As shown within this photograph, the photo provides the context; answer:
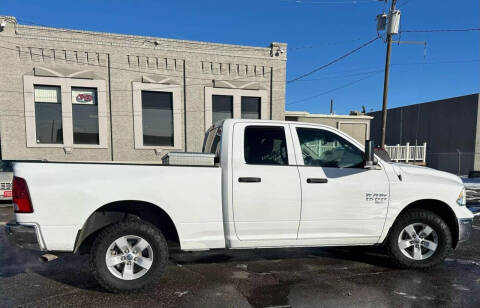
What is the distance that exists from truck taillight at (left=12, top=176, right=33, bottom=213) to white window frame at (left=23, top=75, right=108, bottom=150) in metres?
11.0

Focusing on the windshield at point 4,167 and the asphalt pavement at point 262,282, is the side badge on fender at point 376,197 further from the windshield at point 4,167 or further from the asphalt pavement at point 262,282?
the windshield at point 4,167

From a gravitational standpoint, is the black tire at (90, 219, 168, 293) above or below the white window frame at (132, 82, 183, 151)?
below

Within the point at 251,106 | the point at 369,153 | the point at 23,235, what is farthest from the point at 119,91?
the point at 369,153

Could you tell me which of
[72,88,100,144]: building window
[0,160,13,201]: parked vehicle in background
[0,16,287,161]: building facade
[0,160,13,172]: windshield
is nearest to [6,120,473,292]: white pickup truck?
[0,160,13,201]: parked vehicle in background

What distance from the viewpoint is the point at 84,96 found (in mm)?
12859

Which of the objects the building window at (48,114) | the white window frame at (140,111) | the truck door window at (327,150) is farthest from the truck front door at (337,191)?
the building window at (48,114)

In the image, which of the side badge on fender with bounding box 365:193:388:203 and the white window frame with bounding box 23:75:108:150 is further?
the white window frame with bounding box 23:75:108:150

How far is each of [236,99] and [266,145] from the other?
37.7ft

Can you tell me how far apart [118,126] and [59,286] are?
10908mm

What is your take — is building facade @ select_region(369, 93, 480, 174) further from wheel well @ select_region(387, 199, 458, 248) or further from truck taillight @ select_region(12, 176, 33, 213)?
truck taillight @ select_region(12, 176, 33, 213)

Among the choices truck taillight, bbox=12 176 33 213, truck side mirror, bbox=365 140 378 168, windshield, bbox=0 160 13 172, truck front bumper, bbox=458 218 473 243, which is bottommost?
truck front bumper, bbox=458 218 473 243

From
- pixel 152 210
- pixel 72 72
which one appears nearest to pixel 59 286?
pixel 152 210

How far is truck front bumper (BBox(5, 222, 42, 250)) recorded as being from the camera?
9.50 ft

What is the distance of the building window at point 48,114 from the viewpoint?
1247cm
